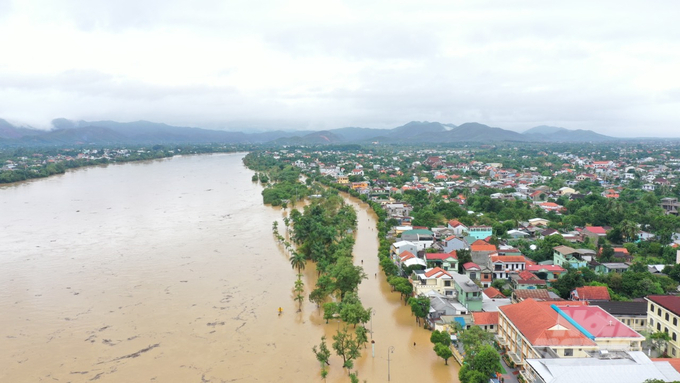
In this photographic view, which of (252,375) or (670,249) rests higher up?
(670,249)

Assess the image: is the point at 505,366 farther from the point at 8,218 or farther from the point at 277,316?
the point at 8,218

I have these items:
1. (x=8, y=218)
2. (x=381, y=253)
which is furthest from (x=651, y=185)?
(x=8, y=218)

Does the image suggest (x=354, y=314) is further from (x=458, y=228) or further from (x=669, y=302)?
(x=458, y=228)

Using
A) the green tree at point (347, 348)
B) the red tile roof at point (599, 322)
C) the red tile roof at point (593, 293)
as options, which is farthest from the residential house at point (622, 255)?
the green tree at point (347, 348)

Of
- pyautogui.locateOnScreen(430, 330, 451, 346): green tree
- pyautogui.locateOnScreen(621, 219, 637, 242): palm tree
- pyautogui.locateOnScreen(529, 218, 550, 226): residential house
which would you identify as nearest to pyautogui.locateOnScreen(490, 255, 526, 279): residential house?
pyautogui.locateOnScreen(430, 330, 451, 346): green tree

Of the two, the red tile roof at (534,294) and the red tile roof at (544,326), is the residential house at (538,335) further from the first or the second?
the red tile roof at (534,294)

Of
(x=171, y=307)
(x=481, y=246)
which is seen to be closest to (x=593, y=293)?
(x=481, y=246)

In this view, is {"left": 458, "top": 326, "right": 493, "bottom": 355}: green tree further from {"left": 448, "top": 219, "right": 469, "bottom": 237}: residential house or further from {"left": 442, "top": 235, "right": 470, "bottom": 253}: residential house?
{"left": 448, "top": 219, "right": 469, "bottom": 237}: residential house
